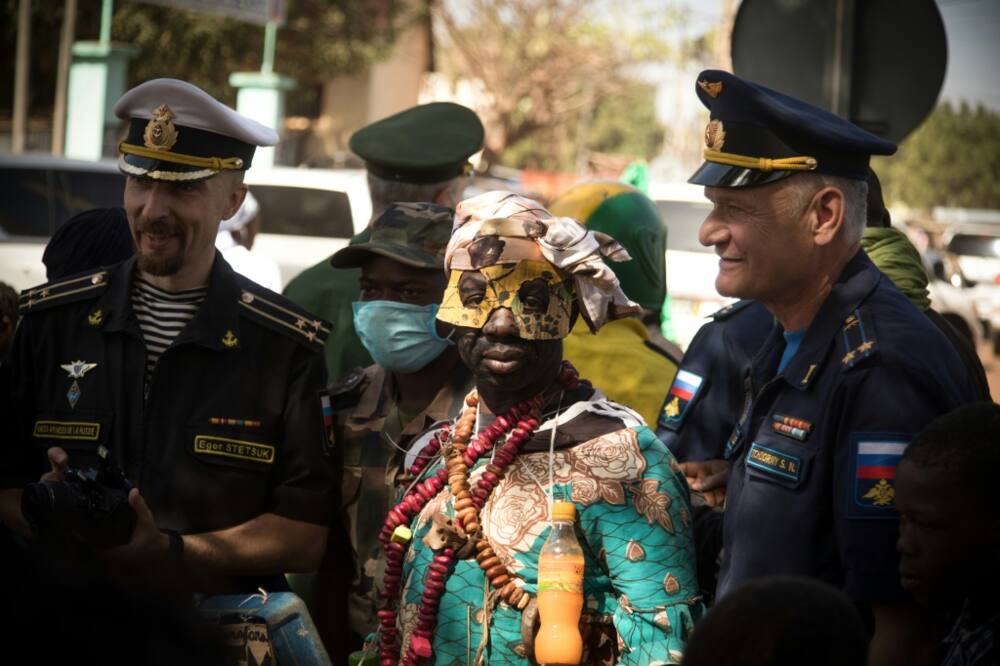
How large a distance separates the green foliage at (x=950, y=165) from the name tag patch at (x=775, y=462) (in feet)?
202

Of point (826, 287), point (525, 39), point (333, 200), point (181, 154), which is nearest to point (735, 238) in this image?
point (826, 287)

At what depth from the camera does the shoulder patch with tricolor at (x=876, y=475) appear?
9.98 feet

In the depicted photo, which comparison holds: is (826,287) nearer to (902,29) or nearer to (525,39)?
(902,29)

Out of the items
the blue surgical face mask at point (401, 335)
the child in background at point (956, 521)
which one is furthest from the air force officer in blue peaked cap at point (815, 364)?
the blue surgical face mask at point (401, 335)

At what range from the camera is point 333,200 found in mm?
15039

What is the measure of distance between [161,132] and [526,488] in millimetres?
1520

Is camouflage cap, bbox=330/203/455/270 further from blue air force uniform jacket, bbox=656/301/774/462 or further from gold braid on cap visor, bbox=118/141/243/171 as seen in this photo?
blue air force uniform jacket, bbox=656/301/774/462

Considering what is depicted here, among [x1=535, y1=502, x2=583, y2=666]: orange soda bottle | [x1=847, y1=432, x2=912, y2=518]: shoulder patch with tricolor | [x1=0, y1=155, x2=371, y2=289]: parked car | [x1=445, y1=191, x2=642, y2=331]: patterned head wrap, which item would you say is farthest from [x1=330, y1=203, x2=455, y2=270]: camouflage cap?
[x1=0, y1=155, x2=371, y2=289]: parked car

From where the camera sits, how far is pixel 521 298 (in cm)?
352

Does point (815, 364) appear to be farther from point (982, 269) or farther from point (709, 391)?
point (982, 269)

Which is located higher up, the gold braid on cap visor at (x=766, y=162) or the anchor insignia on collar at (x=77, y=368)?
the gold braid on cap visor at (x=766, y=162)

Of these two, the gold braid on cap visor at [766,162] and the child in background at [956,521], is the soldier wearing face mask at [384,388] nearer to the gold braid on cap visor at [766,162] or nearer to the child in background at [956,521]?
the gold braid on cap visor at [766,162]

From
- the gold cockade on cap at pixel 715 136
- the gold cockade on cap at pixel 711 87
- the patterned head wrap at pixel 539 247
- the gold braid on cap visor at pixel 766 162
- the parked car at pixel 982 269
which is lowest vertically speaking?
the parked car at pixel 982 269

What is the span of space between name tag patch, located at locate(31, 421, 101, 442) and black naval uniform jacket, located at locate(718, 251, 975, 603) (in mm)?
1692
